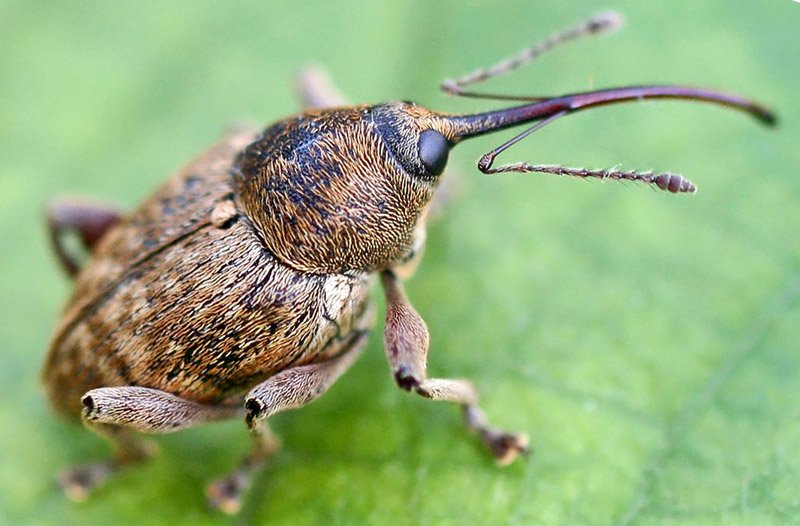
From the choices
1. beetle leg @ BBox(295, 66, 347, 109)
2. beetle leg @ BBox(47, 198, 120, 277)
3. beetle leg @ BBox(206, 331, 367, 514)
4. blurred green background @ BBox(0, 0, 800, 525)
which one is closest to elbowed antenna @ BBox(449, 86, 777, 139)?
blurred green background @ BBox(0, 0, 800, 525)

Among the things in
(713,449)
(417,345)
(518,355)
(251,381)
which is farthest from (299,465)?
(713,449)

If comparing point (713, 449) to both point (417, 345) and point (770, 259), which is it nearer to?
point (770, 259)

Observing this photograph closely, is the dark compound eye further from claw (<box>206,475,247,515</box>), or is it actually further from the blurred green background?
claw (<box>206,475,247,515</box>)

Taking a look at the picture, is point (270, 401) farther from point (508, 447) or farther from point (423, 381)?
point (508, 447)

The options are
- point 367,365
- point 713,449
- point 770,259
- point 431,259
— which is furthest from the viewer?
point 431,259

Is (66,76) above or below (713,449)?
above

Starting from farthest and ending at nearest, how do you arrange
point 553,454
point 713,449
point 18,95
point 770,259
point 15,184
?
point 18,95, point 15,184, point 770,259, point 553,454, point 713,449

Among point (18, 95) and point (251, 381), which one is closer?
point (251, 381)

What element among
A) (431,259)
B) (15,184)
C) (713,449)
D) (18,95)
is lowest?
(713,449)
